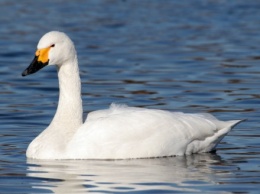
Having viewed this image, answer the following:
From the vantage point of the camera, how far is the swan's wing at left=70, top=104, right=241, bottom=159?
10.7 m

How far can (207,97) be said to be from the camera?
15.0 meters

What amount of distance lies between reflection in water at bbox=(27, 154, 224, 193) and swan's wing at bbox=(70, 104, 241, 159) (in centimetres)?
12

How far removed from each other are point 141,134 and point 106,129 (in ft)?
1.36

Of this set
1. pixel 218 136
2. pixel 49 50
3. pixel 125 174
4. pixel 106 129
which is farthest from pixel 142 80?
pixel 125 174

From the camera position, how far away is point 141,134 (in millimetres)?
10891

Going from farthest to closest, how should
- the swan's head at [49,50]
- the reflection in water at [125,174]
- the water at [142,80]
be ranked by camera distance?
1. the swan's head at [49,50]
2. the water at [142,80]
3. the reflection in water at [125,174]

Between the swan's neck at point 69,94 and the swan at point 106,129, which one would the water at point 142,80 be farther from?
the swan's neck at point 69,94

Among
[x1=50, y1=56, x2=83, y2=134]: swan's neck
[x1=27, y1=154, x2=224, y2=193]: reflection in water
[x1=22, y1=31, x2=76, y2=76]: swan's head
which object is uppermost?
[x1=22, y1=31, x2=76, y2=76]: swan's head

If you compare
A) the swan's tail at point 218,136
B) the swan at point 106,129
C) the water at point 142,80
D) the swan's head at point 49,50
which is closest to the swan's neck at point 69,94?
the swan at point 106,129

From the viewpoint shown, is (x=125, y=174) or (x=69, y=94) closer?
(x=125, y=174)

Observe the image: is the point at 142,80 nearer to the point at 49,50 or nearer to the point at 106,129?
the point at 49,50

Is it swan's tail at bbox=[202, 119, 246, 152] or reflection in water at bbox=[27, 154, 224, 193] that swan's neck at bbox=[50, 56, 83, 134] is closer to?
reflection in water at bbox=[27, 154, 224, 193]

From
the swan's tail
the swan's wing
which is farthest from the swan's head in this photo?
the swan's tail

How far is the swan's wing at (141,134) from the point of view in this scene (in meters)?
10.7
